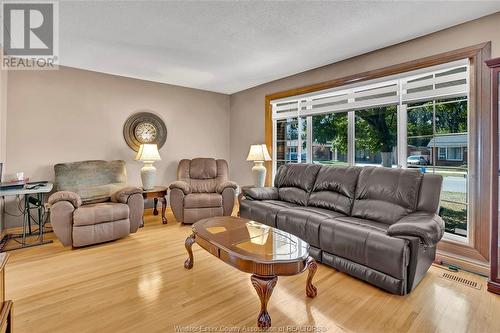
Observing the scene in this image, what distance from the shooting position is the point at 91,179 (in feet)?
12.0

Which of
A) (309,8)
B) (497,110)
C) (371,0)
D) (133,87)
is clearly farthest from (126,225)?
(497,110)

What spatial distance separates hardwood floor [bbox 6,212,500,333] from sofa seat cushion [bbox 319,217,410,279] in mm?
224

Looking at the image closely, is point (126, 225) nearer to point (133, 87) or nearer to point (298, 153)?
point (133, 87)

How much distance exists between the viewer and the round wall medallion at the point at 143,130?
4.45 metres

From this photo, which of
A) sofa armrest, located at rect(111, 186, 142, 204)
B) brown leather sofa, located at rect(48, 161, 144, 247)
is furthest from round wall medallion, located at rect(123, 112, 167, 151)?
sofa armrest, located at rect(111, 186, 142, 204)

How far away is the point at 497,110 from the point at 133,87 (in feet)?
15.8

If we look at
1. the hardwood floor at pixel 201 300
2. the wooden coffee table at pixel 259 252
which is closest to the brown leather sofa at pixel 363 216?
the hardwood floor at pixel 201 300

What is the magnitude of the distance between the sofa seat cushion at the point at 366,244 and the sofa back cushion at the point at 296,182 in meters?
0.87

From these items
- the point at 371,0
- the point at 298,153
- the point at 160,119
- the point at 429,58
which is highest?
the point at 371,0

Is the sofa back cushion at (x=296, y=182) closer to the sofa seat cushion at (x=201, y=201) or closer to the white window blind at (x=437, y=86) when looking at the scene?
the sofa seat cushion at (x=201, y=201)

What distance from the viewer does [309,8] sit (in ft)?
7.57

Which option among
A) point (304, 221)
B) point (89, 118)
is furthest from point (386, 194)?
point (89, 118)

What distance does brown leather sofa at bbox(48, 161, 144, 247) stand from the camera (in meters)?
2.96

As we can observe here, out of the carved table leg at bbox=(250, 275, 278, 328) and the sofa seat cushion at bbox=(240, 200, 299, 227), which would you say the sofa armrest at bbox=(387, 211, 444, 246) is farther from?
the sofa seat cushion at bbox=(240, 200, 299, 227)
